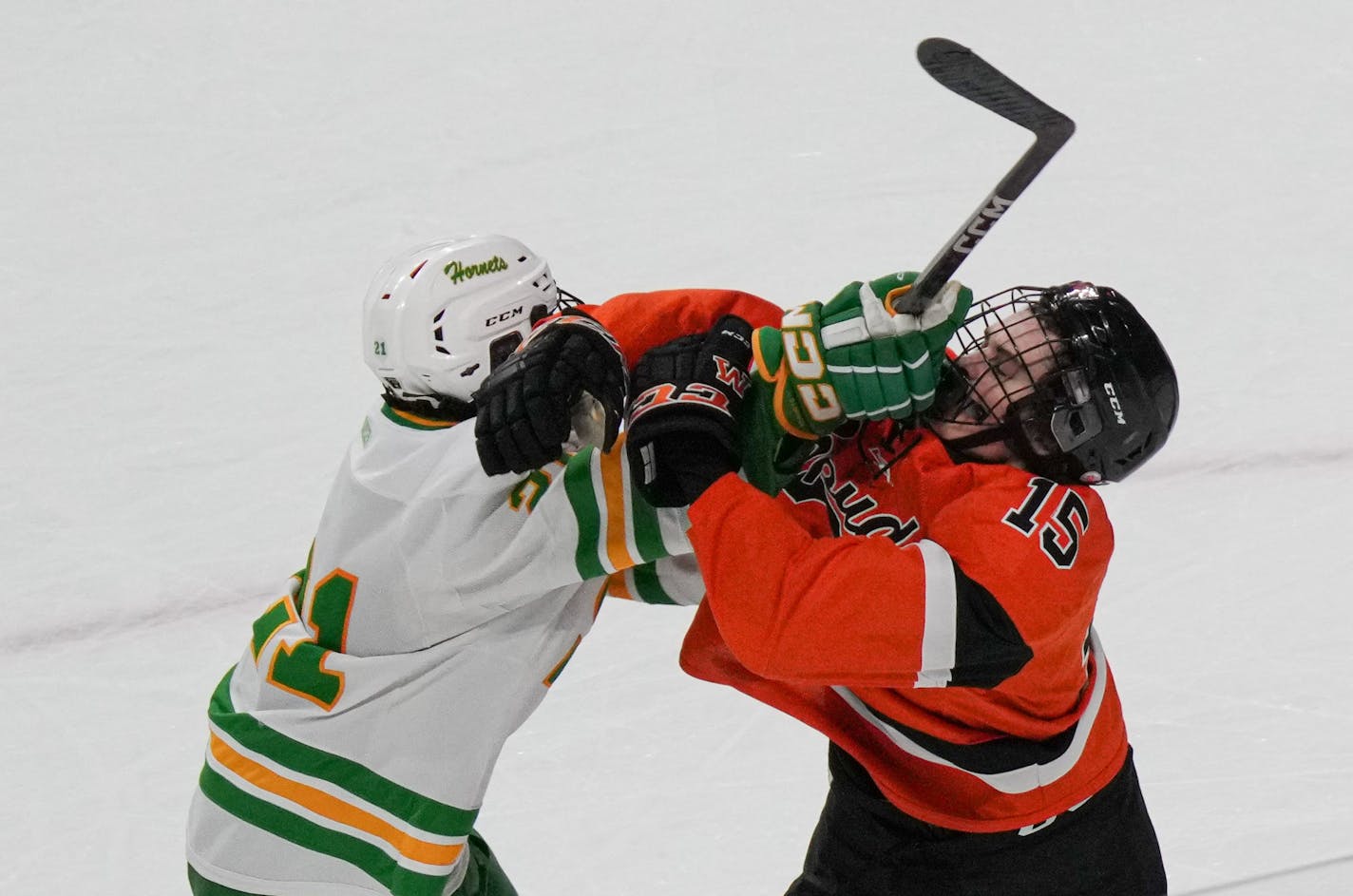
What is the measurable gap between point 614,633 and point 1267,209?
243 cm

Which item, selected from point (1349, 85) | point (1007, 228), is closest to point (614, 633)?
point (1007, 228)

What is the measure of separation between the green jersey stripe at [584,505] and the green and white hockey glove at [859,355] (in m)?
0.26

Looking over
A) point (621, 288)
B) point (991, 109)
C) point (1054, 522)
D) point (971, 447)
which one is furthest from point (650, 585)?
point (621, 288)

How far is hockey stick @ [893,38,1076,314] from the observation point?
188 cm

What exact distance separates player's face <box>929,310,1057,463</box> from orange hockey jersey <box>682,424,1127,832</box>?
4 centimetres

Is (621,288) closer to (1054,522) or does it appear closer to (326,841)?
(326,841)

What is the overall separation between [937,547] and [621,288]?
266 centimetres

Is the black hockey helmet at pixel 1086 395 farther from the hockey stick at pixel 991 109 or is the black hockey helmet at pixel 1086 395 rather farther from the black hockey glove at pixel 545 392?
the black hockey glove at pixel 545 392

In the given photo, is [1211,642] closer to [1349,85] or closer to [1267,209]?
[1267,209]

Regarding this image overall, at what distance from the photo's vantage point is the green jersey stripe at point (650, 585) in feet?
8.38

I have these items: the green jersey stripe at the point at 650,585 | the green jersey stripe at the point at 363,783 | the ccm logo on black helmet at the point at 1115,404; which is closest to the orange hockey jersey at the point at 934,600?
the ccm logo on black helmet at the point at 1115,404

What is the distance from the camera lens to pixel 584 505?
7.04 ft

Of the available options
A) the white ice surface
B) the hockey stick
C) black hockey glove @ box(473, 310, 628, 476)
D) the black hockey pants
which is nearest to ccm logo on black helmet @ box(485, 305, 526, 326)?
black hockey glove @ box(473, 310, 628, 476)

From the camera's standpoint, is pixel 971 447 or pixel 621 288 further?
pixel 621 288
